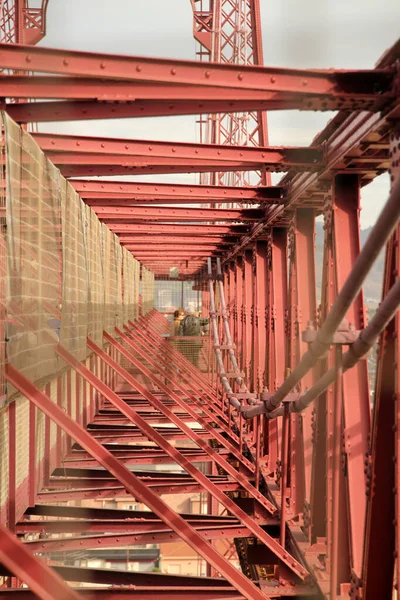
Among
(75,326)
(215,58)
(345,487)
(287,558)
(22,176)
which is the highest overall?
(215,58)

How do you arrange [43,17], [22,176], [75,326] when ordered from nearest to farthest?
1. [22,176]
2. [75,326]
3. [43,17]

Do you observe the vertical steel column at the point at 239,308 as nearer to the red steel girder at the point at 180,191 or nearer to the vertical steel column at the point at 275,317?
the vertical steel column at the point at 275,317

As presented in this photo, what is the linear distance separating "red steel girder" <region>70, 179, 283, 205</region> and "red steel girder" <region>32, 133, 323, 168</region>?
2.43 meters

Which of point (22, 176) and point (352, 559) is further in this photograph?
point (352, 559)

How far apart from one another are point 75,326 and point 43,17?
15.6 metres

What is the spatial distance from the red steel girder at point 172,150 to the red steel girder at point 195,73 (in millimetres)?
2350

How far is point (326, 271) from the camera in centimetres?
823

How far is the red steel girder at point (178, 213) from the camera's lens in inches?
561

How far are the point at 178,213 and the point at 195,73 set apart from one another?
348 inches

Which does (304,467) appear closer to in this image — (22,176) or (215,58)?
(22,176)

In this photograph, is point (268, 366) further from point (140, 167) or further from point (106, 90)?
point (106, 90)

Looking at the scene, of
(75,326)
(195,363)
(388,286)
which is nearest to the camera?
(388,286)

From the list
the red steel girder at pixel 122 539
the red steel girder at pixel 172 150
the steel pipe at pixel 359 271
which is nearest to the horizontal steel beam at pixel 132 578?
the red steel girder at pixel 122 539

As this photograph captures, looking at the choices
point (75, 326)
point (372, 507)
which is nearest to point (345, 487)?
point (372, 507)
